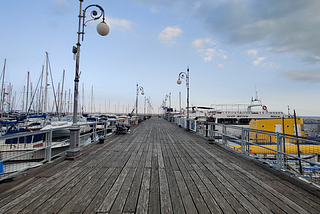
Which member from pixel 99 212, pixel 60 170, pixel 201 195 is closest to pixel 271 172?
pixel 201 195

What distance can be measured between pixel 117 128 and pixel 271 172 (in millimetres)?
10222

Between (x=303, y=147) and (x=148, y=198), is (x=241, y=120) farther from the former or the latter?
(x=148, y=198)

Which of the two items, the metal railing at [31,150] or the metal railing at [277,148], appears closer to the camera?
the metal railing at [31,150]

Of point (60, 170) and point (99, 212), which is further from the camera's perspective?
point (60, 170)

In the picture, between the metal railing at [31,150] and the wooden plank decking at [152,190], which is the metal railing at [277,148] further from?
the metal railing at [31,150]

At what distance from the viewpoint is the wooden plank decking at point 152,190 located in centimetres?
267

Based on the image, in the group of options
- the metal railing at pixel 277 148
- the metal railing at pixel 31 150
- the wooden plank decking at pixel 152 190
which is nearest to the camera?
the wooden plank decking at pixel 152 190

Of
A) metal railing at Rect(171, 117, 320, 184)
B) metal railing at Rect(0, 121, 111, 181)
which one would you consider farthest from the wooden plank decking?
metal railing at Rect(171, 117, 320, 184)

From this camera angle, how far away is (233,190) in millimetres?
3328

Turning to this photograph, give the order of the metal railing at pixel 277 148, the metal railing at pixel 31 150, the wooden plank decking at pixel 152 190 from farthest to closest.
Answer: the metal railing at pixel 277 148
the metal railing at pixel 31 150
the wooden plank decking at pixel 152 190

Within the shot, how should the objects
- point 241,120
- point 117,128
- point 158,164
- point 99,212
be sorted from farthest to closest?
point 241,120
point 117,128
point 158,164
point 99,212

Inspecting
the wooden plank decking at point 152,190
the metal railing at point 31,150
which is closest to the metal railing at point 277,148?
the wooden plank decking at point 152,190

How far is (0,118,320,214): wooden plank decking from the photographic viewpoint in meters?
2.67

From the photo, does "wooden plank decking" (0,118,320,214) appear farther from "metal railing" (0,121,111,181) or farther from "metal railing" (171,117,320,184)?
"metal railing" (171,117,320,184)
